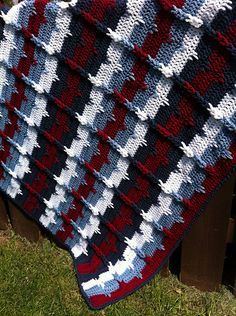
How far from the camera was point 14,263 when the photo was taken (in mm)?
2088

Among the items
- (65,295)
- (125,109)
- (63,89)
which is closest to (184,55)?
(125,109)

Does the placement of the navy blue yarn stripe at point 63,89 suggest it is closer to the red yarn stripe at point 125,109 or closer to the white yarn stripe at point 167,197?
the red yarn stripe at point 125,109

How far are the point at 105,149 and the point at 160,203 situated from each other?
0.23 m

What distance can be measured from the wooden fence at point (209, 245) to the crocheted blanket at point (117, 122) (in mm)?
182

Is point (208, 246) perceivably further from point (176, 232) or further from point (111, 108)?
point (111, 108)

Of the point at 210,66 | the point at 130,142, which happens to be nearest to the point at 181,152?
the point at 130,142

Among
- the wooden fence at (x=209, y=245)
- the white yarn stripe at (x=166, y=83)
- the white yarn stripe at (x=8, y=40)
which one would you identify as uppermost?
the white yarn stripe at (x=166, y=83)

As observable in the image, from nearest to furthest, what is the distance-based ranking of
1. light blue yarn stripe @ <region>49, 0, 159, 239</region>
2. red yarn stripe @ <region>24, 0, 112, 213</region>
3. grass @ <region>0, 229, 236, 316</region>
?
light blue yarn stripe @ <region>49, 0, 159, 239</region> < red yarn stripe @ <region>24, 0, 112, 213</region> < grass @ <region>0, 229, 236, 316</region>

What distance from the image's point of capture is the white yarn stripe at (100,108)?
4.34 feet

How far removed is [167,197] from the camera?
60.2 inches

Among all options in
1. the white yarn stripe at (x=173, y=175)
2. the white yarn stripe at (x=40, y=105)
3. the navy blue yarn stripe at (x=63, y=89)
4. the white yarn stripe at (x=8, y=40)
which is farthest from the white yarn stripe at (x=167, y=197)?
the white yarn stripe at (x=8, y=40)

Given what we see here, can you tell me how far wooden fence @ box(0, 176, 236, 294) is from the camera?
1703mm

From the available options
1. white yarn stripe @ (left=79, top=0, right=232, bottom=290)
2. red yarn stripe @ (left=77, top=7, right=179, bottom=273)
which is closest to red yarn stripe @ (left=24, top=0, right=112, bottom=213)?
red yarn stripe @ (left=77, top=7, right=179, bottom=273)

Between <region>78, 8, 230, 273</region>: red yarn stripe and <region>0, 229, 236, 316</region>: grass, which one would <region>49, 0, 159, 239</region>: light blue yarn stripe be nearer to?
<region>78, 8, 230, 273</region>: red yarn stripe
